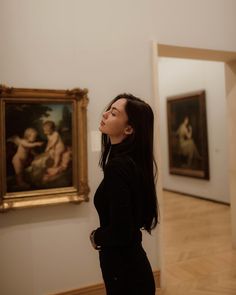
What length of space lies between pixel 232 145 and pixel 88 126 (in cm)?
241

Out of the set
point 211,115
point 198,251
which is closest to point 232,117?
point 198,251

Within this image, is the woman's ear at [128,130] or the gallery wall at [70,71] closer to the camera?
the woman's ear at [128,130]

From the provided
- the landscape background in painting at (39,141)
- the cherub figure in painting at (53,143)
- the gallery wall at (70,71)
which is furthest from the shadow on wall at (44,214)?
the cherub figure in painting at (53,143)

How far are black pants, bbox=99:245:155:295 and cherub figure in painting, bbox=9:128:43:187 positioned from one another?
5.14 ft

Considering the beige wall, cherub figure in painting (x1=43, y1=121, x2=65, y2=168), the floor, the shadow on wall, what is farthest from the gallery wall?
the beige wall

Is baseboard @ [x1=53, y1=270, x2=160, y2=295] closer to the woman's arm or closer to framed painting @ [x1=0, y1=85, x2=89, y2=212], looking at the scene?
framed painting @ [x1=0, y1=85, x2=89, y2=212]

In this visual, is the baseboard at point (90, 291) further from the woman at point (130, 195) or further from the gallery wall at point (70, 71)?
the woman at point (130, 195)

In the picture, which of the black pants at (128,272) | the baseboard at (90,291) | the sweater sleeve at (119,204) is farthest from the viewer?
the baseboard at (90,291)

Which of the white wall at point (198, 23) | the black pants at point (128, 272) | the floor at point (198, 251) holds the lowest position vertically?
the floor at point (198, 251)

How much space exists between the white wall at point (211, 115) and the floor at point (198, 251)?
2.08 ft

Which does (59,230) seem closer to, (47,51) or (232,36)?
(47,51)

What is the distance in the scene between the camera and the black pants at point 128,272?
1738 millimetres

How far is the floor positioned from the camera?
374 centimetres

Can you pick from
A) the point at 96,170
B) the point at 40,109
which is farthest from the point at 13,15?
the point at 96,170
